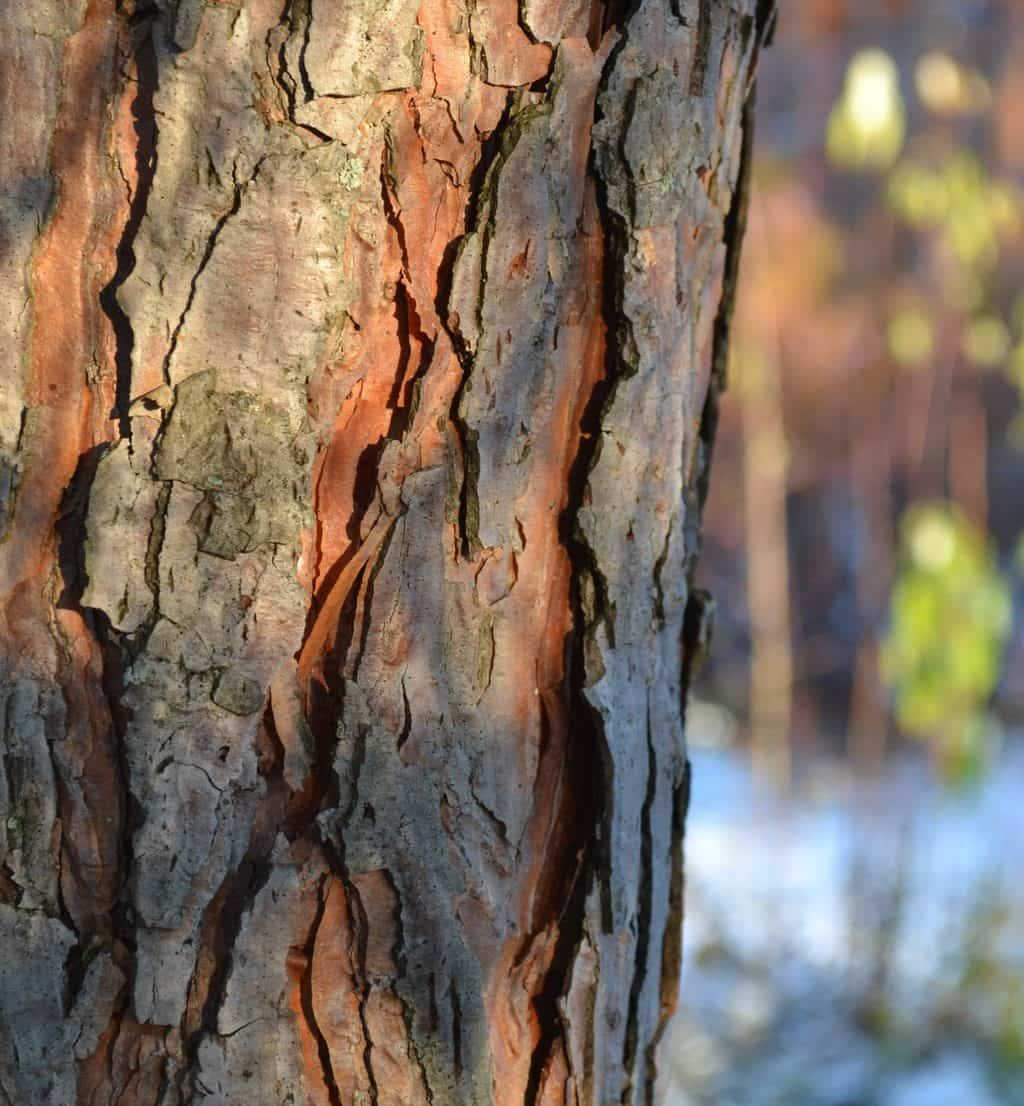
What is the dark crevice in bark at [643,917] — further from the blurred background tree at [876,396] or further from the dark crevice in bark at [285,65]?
the blurred background tree at [876,396]

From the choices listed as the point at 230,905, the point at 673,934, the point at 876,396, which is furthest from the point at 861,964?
the point at 230,905

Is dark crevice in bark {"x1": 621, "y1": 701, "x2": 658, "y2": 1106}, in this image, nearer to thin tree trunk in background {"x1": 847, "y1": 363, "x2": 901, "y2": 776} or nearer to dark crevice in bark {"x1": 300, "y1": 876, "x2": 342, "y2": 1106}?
dark crevice in bark {"x1": 300, "y1": 876, "x2": 342, "y2": 1106}

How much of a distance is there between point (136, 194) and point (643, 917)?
0.53 metres

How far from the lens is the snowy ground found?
306 cm

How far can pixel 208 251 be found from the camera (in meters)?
0.62

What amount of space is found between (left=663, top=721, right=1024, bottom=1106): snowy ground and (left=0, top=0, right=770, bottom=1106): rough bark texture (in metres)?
2.57

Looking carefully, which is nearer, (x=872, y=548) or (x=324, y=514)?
(x=324, y=514)

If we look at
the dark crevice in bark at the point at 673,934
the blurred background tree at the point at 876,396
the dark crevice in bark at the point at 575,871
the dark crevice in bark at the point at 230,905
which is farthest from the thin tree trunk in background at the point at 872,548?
the dark crevice in bark at the point at 230,905

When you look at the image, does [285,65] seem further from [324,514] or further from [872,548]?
[872,548]

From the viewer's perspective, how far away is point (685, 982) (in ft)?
11.5

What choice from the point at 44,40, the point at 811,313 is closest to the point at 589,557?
the point at 44,40

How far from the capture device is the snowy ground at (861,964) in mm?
A: 3064

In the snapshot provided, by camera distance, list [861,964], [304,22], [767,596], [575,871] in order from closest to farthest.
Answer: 1. [304,22]
2. [575,871]
3. [861,964]
4. [767,596]

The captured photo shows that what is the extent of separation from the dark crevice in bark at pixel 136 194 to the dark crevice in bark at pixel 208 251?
0.07 feet
